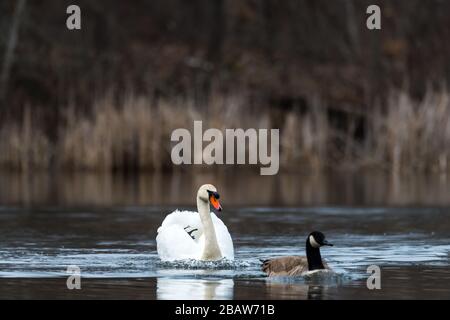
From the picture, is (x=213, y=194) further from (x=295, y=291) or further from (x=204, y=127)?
(x=204, y=127)

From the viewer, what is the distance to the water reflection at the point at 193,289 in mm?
11188

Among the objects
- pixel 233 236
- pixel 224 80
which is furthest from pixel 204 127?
pixel 233 236

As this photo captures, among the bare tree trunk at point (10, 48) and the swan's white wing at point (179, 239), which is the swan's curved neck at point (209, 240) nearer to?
the swan's white wing at point (179, 239)

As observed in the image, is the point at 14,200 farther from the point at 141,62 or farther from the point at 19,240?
the point at 141,62

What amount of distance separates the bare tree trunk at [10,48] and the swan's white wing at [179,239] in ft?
68.4

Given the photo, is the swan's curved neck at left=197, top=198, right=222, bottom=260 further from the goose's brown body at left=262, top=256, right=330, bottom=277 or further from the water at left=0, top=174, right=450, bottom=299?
the goose's brown body at left=262, top=256, right=330, bottom=277

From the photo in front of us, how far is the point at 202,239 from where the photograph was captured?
1401 cm

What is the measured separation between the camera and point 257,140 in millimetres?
29109

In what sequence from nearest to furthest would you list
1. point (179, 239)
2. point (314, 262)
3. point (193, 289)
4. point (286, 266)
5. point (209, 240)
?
point (193, 289) < point (314, 262) < point (286, 266) < point (209, 240) < point (179, 239)

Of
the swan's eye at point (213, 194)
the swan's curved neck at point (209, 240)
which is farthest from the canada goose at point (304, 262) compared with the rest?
the swan's eye at point (213, 194)

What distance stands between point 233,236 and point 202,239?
2.98m

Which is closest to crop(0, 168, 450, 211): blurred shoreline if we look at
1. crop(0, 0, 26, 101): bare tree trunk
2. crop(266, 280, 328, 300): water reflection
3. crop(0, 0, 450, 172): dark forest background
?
crop(0, 0, 450, 172): dark forest background

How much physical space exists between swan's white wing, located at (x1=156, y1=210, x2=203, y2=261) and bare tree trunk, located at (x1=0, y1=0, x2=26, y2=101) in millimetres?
20834
